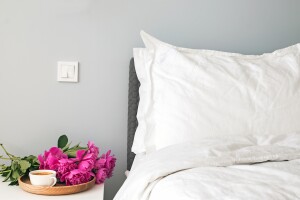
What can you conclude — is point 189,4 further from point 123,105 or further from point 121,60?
point 123,105

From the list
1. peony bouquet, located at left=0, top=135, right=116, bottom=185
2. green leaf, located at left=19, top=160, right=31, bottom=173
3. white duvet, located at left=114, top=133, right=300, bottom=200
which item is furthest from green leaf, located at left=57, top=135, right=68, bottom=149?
white duvet, located at left=114, top=133, right=300, bottom=200

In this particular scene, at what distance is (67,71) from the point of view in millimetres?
1864


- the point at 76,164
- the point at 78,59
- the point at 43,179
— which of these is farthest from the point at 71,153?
the point at 78,59

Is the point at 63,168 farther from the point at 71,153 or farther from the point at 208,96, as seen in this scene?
the point at 208,96

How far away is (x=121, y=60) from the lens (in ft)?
6.28

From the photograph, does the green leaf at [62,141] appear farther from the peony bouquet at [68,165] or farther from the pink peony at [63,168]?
the pink peony at [63,168]

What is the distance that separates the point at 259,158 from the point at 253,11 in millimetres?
1062

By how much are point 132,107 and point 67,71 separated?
0.33m

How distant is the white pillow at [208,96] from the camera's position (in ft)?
5.21

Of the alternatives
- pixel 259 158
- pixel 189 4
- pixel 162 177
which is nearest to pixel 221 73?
pixel 189 4

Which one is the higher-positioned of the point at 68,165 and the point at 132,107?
the point at 132,107

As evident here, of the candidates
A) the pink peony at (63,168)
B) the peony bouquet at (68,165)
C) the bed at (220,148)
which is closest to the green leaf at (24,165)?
the peony bouquet at (68,165)

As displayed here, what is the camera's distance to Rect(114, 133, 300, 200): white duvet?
89cm

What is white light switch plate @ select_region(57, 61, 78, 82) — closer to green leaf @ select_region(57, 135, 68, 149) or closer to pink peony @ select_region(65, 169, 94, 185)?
green leaf @ select_region(57, 135, 68, 149)
